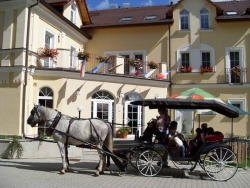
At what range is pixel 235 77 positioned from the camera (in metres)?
18.1

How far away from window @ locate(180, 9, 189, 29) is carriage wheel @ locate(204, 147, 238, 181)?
1296cm

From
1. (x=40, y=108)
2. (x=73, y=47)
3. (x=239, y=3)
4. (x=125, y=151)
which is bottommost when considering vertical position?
(x=125, y=151)

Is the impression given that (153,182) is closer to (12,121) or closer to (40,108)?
(40,108)

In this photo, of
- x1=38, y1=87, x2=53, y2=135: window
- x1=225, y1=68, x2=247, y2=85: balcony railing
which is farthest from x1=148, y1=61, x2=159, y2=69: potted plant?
x1=38, y1=87, x2=53, y2=135: window

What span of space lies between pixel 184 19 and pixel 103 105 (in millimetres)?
8440

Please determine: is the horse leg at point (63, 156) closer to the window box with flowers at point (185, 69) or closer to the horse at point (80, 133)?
the horse at point (80, 133)

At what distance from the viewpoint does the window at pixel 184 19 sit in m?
19.2

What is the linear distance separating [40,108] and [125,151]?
2.95 meters

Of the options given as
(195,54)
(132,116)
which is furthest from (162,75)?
(132,116)

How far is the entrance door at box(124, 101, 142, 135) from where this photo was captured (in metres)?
16.4

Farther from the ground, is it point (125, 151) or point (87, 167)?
point (125, 151)

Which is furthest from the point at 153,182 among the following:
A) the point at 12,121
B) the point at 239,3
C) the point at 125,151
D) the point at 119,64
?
the point at 239,3

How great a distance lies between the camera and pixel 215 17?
737 inches

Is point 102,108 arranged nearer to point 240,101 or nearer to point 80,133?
point 80,133
